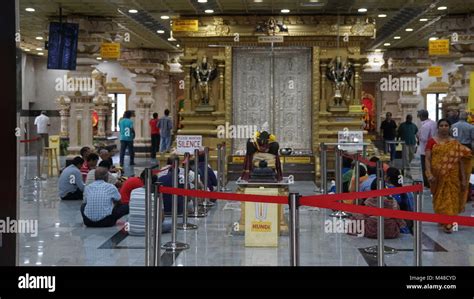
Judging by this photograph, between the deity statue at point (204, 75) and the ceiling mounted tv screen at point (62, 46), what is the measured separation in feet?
10.2

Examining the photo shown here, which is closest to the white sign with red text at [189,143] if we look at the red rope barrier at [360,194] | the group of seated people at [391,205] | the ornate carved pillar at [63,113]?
the group of seated people at [391,205]

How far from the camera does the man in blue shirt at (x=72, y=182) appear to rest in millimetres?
11852

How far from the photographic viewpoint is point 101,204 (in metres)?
9.30

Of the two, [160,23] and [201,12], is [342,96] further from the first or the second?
[160,23]

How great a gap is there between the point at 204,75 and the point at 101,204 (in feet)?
27.0

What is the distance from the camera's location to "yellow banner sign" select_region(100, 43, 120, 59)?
56.7 ft

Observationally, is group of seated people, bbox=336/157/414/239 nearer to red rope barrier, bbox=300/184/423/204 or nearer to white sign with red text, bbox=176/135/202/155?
red rope barrier, bbox=300/184/423/204

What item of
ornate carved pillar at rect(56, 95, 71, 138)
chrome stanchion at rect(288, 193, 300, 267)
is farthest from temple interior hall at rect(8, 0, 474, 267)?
ornate carved pillar at rect(56, 95, 71, 138)

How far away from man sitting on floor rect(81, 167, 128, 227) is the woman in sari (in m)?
4.42

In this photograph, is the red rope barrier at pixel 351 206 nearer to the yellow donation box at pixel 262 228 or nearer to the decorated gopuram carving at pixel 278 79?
the yellow donation box at pixel 262 228

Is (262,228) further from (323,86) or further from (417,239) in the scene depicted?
(323,86)

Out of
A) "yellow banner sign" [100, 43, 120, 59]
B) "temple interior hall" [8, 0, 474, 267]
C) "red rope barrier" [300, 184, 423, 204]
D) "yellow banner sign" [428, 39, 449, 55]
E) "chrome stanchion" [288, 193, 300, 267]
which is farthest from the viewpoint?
"yellow banner sign" [428, 39, 449, 55]
